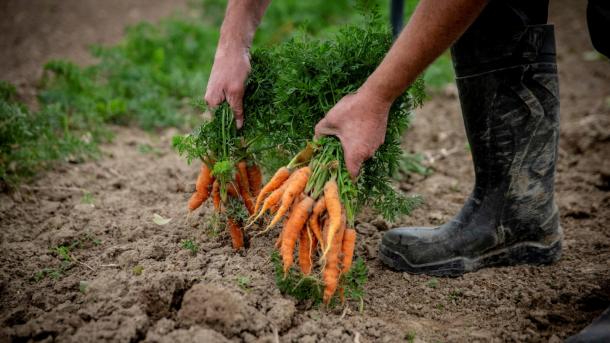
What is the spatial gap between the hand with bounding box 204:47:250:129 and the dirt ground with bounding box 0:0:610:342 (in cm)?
66

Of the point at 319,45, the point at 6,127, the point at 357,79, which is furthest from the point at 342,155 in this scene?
the point at 6,127

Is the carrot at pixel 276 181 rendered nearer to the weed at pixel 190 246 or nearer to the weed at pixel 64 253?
the weed at pixel 190 246

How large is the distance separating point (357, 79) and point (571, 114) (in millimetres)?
2896

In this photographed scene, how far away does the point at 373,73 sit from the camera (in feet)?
6.21

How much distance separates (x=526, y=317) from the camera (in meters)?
2.11

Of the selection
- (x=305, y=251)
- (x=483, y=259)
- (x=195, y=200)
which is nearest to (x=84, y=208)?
(x=195, y=200)

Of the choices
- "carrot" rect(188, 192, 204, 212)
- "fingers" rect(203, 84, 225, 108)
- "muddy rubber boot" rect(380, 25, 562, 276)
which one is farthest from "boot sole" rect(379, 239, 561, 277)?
"fingers" rect(203, 84, 225, 108)

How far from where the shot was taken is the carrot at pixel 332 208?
74.6 inches

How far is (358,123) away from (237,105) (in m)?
0.62

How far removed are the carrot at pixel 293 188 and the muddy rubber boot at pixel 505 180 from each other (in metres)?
0.66

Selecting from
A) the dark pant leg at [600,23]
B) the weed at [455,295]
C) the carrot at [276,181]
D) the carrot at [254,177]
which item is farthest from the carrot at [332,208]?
the dark pant leg at [600,23]

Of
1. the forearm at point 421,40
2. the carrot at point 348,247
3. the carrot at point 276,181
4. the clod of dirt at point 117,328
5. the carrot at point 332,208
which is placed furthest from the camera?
the carrot at point 276,181

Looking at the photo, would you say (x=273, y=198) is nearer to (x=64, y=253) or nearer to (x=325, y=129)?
(x=325, y=129)

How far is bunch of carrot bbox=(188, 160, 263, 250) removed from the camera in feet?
7.69
